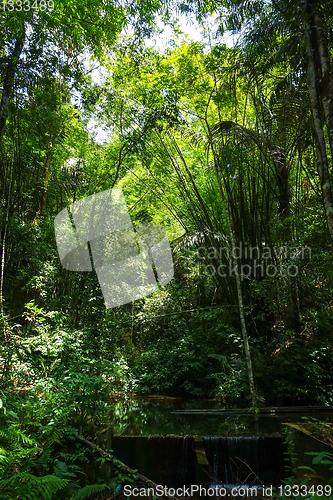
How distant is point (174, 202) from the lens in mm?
7230

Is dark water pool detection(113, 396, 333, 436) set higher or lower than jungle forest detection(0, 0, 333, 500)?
lower

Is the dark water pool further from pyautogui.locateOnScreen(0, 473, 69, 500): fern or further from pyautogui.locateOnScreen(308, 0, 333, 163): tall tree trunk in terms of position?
pyautogui.locateOnScreen(308, 0, 333, 163): tall tree trunk

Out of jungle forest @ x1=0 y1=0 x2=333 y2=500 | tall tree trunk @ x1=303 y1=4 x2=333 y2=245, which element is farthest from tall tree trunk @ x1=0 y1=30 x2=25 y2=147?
tall tree trunk @ x1=303 y1=4 x2=333 y2=245

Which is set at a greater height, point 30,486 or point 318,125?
point 318,125

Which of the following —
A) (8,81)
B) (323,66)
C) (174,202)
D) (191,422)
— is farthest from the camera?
(174,202)

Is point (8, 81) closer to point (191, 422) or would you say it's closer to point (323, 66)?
point (323, 66)

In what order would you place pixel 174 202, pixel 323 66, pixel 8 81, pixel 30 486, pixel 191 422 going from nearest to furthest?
pixel 30 486 → pixel 323 66 → pixel 8 81 → pixel 191 422 → pixel 174 202

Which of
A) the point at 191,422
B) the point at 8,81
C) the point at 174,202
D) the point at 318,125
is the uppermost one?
the point at 174,202

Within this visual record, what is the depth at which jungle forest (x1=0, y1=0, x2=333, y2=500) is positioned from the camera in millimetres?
2943

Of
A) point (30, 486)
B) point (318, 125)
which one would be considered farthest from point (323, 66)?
point (30, 486)

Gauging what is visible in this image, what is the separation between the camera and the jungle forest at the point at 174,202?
2943 mm

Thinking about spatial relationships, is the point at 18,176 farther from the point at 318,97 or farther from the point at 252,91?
the point at 318,97

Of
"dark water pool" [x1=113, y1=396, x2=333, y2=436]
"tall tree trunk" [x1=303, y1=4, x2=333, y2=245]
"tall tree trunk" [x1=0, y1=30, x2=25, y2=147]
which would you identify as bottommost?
"dark water pool" [x1=113, y1=396, x2=333, y2=436]

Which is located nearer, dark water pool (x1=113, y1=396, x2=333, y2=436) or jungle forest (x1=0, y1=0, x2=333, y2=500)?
jungle forest (x1=0, y1=0, x2=333, y2=500)
